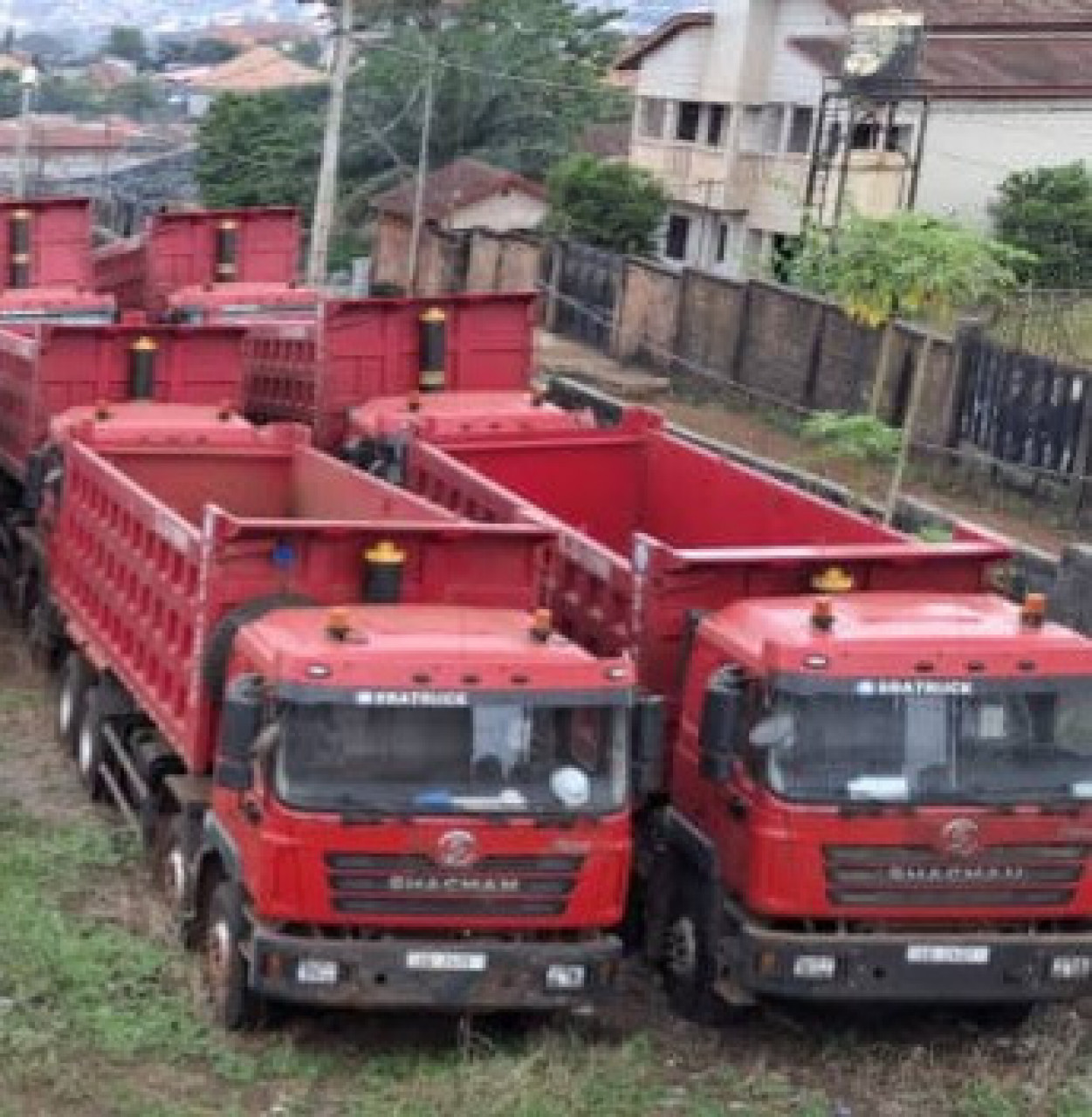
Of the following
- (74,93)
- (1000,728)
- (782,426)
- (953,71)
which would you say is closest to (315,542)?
(1000,728)

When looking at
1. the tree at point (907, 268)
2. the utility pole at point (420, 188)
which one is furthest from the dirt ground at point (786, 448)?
the tree at point (907, 268)

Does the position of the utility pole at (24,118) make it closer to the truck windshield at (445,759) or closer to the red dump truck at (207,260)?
the red dump truck at (207,260)

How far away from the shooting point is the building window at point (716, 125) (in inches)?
1735

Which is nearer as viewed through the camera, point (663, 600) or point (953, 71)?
point (663, 600)

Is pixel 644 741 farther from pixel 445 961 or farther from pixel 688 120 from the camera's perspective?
pixel 688 120

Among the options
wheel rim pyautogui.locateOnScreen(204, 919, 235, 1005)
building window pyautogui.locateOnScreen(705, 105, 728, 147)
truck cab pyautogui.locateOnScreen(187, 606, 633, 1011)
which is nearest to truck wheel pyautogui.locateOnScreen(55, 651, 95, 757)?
wheel rim pyautogui.locateOnScreen(204, 919, 235, 1005)

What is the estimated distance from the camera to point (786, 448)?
26094 millimetres

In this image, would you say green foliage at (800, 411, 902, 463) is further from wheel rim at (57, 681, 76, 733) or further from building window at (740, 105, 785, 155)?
building window at (740, 105, 785, 155)

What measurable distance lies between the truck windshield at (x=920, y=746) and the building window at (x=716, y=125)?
118 ft

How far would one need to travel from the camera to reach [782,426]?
27.2 m

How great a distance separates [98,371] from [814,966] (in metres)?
8.86

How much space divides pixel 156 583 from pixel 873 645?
4179mm

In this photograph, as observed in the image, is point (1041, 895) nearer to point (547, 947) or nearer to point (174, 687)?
point (547, 947)

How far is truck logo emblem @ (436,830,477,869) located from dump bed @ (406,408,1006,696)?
6.08ft
